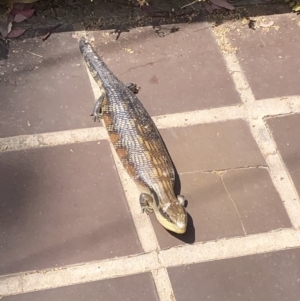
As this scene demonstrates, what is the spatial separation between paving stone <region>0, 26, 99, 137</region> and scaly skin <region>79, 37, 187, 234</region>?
0.29 ft

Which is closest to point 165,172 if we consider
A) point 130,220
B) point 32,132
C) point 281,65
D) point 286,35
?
point 130,220

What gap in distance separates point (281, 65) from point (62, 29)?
1343 mm

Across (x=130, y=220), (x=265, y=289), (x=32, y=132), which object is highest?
(x=32, y=132)

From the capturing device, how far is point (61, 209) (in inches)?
109

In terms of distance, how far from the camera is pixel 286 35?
362 centimetres

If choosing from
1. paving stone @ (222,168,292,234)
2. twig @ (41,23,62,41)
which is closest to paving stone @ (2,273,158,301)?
paving stone @ (222,168,292,234)

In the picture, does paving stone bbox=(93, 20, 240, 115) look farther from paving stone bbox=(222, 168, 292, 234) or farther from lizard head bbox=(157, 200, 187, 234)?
lizard head bbox=(157, 200, 187, 234)

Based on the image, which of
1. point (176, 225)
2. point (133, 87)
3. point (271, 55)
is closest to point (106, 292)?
point (176, 225)

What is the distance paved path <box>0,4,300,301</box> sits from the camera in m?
2.64

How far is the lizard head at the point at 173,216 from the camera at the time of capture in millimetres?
2707

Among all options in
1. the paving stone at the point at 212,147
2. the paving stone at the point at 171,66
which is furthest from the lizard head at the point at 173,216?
the paving stone at the point at 171,66

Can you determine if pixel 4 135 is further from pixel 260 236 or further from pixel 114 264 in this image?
pixel 260 236

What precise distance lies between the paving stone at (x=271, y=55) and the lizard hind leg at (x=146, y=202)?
0.96m

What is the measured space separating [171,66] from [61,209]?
114 centimetres
